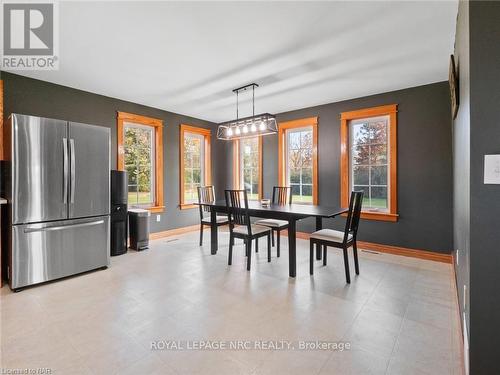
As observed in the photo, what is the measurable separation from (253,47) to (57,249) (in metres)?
3.13

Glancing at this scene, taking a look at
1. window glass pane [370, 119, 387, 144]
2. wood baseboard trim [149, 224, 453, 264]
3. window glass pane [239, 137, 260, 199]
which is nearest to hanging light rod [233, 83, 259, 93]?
window glass pane [239, 137, 260, 199]

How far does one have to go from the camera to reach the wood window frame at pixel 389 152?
391 centimetres

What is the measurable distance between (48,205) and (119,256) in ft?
4.41

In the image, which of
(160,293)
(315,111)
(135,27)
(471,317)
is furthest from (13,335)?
(315,111)

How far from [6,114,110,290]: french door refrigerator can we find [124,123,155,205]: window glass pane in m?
1.25

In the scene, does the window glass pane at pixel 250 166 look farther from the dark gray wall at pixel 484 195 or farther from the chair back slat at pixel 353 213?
the dark gray wall at pixel 484 195

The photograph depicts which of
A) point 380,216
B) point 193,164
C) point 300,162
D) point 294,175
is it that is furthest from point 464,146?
point 193,164

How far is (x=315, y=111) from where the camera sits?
4734 mm

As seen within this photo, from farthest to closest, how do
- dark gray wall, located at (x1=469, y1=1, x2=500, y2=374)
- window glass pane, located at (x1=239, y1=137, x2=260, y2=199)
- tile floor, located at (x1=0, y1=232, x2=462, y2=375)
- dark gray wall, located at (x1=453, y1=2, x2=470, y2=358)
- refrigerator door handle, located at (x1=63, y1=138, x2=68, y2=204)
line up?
window glass pane, located at (x1=239, y1=137, x2=260, y2=199), refrigerator door handle, located at (x1=63, y1=138, x2=68, y2=204), tile floor, located at (x1=0, y1=232, x2=462, y2=375), dark gray wall, located at (x1=453, y1=2, x2=470, y2=358), dark gray wall, located at (x1=469, y1=1, x2=500, y2=374)

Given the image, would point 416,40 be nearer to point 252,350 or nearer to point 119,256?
point 252,350

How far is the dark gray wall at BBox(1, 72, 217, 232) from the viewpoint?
3291 millimetres

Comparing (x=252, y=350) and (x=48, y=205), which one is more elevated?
(x=48, y=205)

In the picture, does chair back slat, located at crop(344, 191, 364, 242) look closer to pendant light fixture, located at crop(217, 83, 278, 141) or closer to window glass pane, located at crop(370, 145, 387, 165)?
pendant light fixture, located at crop(217, 83, 278, 141)

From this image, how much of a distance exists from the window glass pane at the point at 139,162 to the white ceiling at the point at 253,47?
2.50 ft
